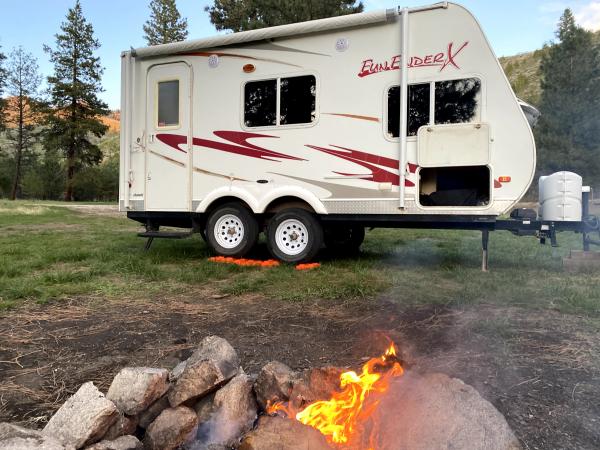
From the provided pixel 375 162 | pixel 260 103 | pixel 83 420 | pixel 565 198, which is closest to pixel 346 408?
pixel 83 420

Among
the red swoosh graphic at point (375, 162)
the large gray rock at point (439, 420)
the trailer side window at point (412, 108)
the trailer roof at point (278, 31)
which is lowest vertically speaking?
the large gray rock at point (439, 420)

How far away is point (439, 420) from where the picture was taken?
1885mm

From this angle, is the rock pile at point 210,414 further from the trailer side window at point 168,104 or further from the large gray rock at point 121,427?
the trailer side window at point 168,104

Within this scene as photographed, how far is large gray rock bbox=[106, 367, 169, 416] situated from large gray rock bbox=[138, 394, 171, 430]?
0.08 ft

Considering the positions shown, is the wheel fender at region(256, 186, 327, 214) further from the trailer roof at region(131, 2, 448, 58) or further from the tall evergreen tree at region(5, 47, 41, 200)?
the tall evergreen tree at region(5, 47, 41, 200)

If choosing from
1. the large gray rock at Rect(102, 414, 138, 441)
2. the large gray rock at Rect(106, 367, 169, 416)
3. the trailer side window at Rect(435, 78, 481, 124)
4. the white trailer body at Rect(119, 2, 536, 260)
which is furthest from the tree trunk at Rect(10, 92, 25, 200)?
the large gray rock at Rect(102, 414, 138, 441)

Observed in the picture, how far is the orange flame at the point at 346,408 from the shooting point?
1956mm

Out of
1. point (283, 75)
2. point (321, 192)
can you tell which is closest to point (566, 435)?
point (321, 192)

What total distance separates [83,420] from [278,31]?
232 inches

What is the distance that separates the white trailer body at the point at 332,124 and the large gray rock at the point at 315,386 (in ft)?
13.8

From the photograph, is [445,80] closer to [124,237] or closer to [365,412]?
[365,412]

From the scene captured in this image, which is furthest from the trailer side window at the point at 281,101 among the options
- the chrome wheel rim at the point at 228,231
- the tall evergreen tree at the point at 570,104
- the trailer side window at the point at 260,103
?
the tall evergreen tree at the point at 570,104

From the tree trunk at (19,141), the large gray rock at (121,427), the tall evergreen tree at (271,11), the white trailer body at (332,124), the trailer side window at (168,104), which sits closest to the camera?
the large gray rock at (121,427)

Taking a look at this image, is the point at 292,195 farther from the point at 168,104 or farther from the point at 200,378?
the point at 200,378
